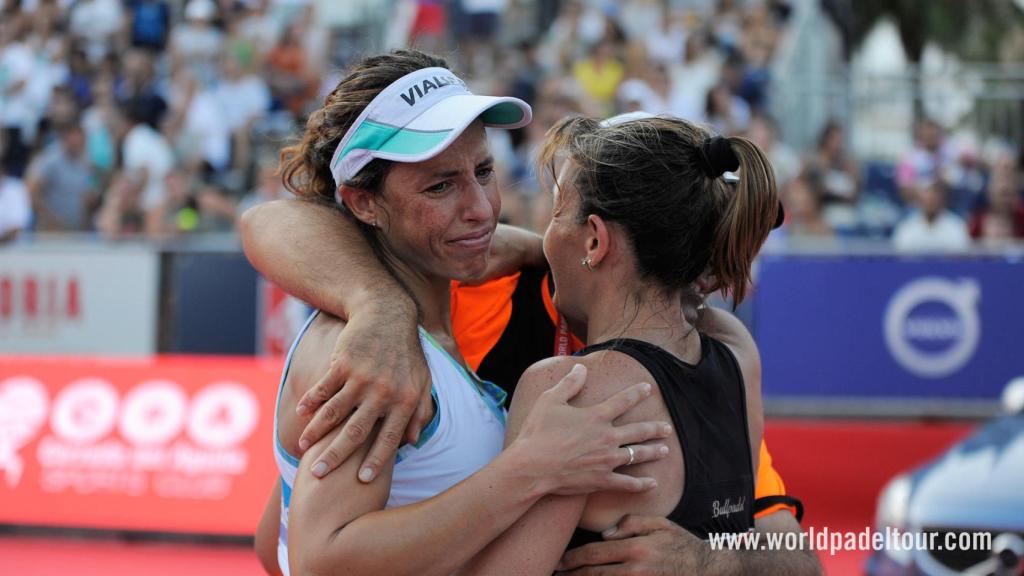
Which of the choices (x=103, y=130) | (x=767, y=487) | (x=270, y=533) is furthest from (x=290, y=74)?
(x=767, y=487)

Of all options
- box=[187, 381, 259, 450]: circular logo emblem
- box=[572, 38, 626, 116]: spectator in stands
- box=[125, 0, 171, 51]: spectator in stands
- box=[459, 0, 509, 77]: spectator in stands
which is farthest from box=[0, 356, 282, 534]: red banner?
box=[125, 0, 171, 51]: spectator in stands

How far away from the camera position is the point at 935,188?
9539 mm

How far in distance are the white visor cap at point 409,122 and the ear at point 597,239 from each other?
34cm

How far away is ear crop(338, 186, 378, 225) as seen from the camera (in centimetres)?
282

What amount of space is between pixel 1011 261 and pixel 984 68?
42.2 feet

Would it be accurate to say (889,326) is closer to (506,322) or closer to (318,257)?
(506,322)

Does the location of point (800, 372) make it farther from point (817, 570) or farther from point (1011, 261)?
point (817, 570)

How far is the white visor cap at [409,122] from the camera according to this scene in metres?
2.66

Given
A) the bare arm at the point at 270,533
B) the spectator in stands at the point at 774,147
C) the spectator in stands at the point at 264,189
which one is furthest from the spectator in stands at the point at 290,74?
the bare arm at the point at 270,533

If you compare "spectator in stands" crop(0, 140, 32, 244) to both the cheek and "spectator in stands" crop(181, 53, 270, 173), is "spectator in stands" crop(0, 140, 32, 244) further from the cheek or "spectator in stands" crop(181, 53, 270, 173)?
the cheek

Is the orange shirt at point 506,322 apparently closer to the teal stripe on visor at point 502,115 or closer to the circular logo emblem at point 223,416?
the teal stripe on visor at point 502,115

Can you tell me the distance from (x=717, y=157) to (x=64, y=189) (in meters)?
9.51

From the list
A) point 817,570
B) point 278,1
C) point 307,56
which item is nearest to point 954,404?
point 817,570

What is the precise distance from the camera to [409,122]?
8.80 feet
